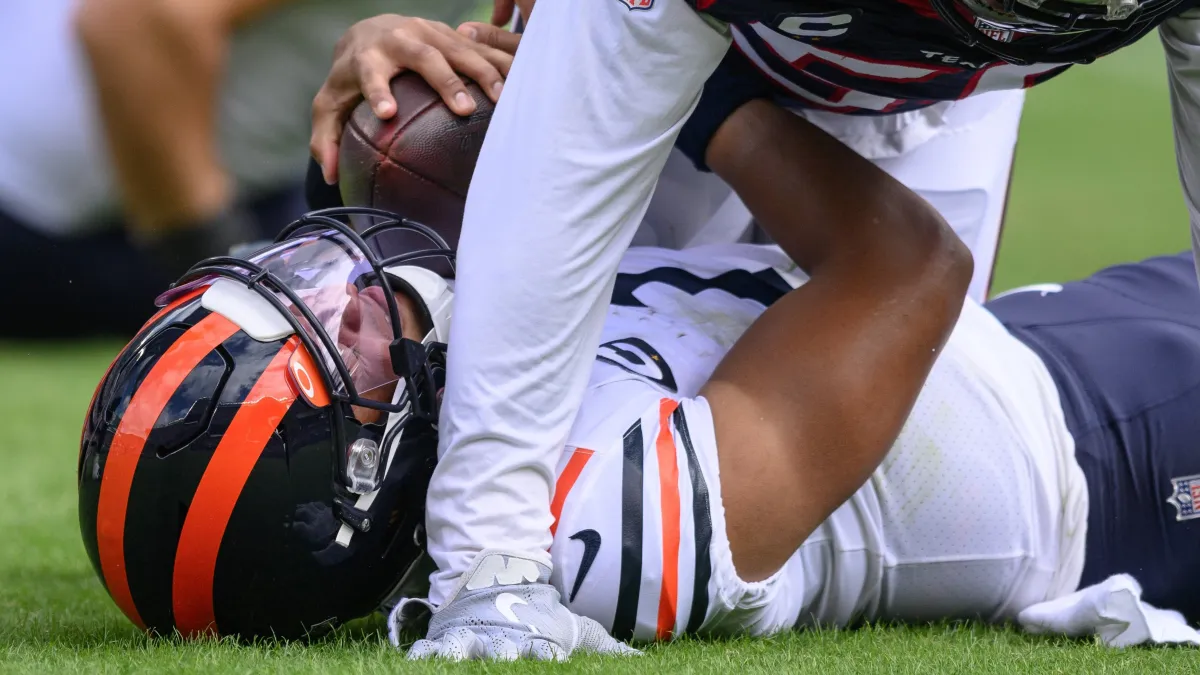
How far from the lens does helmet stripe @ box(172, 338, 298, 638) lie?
65.7 inches

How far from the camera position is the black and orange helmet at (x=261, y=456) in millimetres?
1673

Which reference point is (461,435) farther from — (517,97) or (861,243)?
(861,243)

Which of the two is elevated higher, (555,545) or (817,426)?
(817,426)

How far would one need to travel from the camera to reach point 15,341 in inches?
237

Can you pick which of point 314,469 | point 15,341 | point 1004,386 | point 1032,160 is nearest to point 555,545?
point 314,469

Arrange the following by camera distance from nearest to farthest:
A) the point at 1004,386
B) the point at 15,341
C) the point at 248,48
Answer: the point at 1004,386
the point at 248,48
the point at 15,341

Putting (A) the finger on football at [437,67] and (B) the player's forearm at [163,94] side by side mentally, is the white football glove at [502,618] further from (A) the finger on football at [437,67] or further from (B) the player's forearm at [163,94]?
(B) the player's forearm at [163,94]

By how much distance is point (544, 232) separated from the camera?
5.18 ft

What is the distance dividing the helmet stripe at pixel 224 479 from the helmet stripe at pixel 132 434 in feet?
0.25

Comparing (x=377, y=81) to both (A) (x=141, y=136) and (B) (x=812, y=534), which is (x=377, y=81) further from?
(A) (x=141, y=136)

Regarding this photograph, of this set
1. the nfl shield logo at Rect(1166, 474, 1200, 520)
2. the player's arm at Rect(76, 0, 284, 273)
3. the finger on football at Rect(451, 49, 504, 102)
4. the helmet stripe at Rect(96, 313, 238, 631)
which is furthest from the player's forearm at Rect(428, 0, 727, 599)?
the player's arm at Rect(76, 0, 284, 273)

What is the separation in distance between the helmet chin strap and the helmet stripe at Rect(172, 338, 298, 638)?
5.3 inches

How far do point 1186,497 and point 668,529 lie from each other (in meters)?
0.87

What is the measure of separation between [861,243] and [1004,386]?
37cm
